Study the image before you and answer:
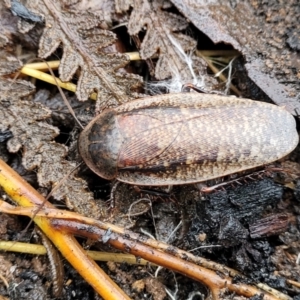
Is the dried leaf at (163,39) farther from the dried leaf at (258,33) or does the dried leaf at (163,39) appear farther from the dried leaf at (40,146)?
the dried leaf at (40,146)

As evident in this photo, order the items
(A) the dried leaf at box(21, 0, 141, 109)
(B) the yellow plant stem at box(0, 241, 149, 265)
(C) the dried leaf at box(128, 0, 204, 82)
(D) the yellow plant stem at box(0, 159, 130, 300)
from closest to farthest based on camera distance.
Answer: (D) the yellow plant stem at box(0, 159, 130, 300) → (B) the yellow plant stem at box(0, 241, 149, 265) → (A) the dried leaf at box(21, 0, 141, 109) → (C) the dried leaf at box(128, 0, 204, 82)

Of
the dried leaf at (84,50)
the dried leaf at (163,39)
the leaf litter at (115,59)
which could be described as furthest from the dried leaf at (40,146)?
the dried leaf at (163,39)

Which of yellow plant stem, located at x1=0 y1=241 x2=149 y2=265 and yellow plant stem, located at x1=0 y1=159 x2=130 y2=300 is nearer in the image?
yellow plant stem, located at x1=0 y1=159 x2=130 y2=300

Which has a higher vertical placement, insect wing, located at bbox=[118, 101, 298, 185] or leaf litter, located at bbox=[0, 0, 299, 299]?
leaf litter, located at bbox=[0, 0, 299, 299]

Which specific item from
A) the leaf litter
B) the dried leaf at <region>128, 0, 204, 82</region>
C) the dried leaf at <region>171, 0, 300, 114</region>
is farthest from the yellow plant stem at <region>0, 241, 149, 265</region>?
the dried leaf at <region>171, 0, 300, 114</region>

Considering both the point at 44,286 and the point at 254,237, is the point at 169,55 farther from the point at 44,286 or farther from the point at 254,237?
the point at 44,286

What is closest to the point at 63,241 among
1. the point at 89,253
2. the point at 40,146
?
the point at 89,253

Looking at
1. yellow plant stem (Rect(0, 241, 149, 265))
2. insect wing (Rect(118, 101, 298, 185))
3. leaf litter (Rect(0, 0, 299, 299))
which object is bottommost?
yellow plant stem (Rect(0, 241, 149, 265))

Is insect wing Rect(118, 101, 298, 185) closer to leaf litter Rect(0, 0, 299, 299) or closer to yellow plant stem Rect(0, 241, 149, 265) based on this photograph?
leaf litter Rect(0, 0, 299, 299)

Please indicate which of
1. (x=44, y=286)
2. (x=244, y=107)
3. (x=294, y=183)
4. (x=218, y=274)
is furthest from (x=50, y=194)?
(x=294, y=183)
